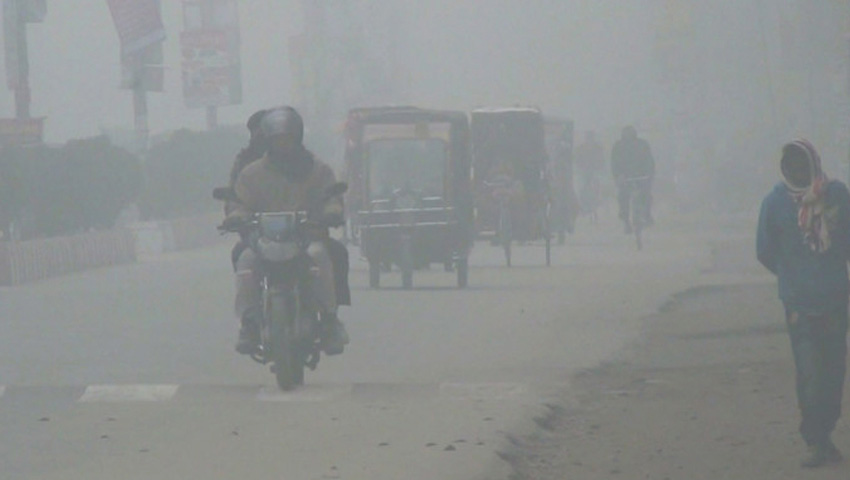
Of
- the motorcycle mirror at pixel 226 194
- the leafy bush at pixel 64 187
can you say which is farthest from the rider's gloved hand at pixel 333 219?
the leafy bush at pixel 64 187

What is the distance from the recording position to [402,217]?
77.7ft

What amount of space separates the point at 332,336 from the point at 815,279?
409 centimetres

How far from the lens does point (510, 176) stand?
29891 mm

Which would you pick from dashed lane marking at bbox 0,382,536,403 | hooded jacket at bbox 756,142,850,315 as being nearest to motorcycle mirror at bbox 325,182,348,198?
dashed lane marking at bbox 0,382,536,403

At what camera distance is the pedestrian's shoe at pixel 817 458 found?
388 inches

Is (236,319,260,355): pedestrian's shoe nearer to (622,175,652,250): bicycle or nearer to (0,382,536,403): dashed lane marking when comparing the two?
(0,382,536,403): dashed lane marking

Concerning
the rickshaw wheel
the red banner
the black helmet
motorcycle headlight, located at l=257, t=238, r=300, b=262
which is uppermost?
the red banner

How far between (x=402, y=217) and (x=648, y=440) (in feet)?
42.4

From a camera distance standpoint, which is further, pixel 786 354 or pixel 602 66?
pixel 602 66

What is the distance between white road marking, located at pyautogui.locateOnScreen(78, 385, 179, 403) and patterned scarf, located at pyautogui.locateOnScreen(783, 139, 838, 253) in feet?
14.5

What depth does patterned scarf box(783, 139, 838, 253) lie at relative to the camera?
9977mm

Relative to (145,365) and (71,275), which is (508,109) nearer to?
(71,275)

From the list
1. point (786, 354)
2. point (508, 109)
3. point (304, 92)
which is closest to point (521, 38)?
point (304, 92)

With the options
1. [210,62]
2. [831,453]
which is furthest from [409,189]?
[210,62]
